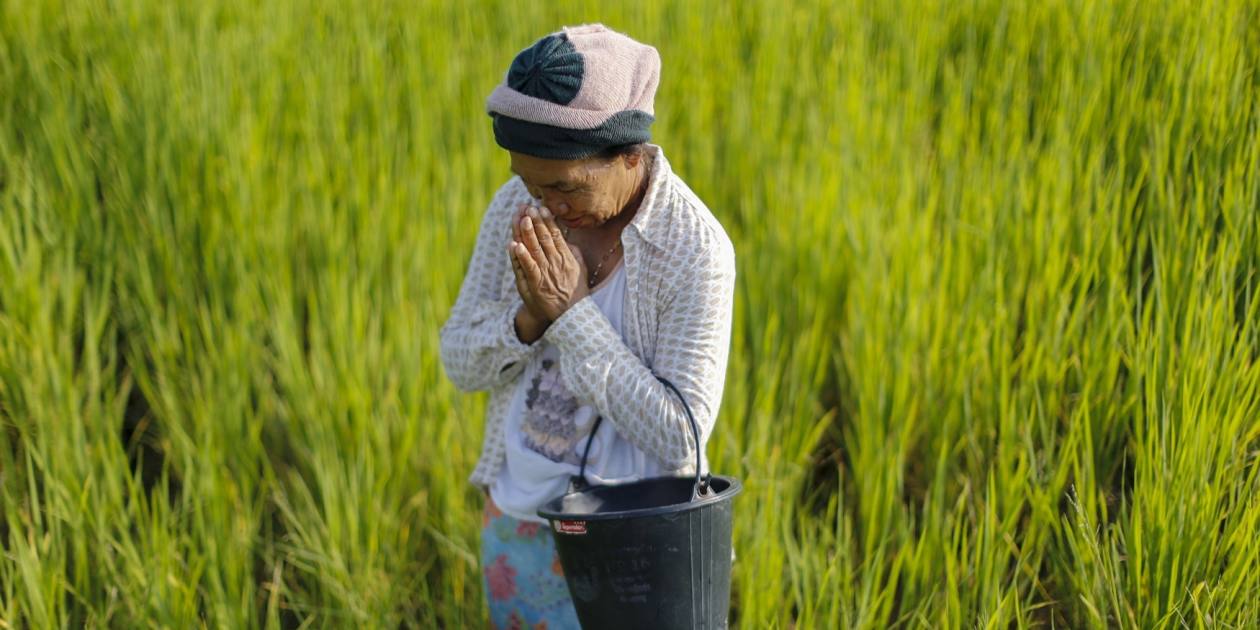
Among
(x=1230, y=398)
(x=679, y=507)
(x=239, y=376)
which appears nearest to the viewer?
(x=679, y=507)

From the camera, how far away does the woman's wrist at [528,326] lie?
146cm

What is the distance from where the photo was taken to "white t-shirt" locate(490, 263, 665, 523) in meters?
1.51

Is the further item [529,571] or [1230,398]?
[1230,398]

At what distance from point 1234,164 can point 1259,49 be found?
2.08ft

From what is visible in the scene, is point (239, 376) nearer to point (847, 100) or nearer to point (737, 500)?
point (737, 500)

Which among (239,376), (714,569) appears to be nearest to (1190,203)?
(714,569)

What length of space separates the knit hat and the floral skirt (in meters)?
0.52

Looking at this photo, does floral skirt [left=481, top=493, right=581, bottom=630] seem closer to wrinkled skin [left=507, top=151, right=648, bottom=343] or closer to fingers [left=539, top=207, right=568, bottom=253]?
wrinkled skin [left=507, top=151, right=648, bottom=343]

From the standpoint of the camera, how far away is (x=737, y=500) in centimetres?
224

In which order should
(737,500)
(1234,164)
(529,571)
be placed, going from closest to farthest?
(529,571) → (737,500) → (1234,164)

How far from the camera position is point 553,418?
1540 millimetres

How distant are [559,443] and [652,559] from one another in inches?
10.1

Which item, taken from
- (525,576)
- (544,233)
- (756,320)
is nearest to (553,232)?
(544,233)

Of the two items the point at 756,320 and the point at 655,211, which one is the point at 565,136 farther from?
the point at 756,320
